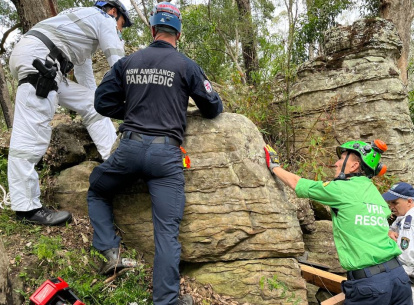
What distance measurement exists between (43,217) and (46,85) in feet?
5.07

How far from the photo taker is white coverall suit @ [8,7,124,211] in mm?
3500

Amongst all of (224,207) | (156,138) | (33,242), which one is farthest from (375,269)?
(33,242)

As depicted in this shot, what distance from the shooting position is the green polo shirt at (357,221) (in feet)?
10.1

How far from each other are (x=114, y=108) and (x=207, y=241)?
1833mm

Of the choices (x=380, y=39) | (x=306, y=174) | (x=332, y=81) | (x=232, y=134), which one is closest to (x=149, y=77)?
(x=232, y=134)

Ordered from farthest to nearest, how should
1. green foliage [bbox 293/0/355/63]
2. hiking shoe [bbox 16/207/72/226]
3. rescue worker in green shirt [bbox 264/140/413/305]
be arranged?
green foliage [bbox 293/0/355/63] → hiking shoe [bbox 16/207/72/226] → rescue worker in green shirt [bbox 264/140/413/305]

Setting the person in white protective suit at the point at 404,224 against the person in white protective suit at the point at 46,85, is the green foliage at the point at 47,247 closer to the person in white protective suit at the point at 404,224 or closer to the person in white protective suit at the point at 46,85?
the person in white protective suit at the point at 46,85

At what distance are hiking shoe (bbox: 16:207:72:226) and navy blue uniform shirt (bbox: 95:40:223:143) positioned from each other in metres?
1.44

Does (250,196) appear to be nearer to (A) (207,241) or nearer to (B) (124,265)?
(A) (207,241)

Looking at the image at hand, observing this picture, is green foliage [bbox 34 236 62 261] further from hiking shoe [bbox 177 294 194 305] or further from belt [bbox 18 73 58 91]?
belt [bbox 18 73 58 91]

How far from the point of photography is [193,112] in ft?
12.8

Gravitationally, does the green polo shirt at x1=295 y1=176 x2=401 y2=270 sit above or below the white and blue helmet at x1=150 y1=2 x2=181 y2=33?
below

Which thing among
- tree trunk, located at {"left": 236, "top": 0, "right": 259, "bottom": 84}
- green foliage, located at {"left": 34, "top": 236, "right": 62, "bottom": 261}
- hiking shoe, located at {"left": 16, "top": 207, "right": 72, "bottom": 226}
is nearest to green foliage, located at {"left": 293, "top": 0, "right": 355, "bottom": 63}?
tree trunk, located at {"left": 236, "top": 0, "right": 259, "bottom": 84}

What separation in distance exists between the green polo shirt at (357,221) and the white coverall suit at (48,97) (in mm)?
2923
